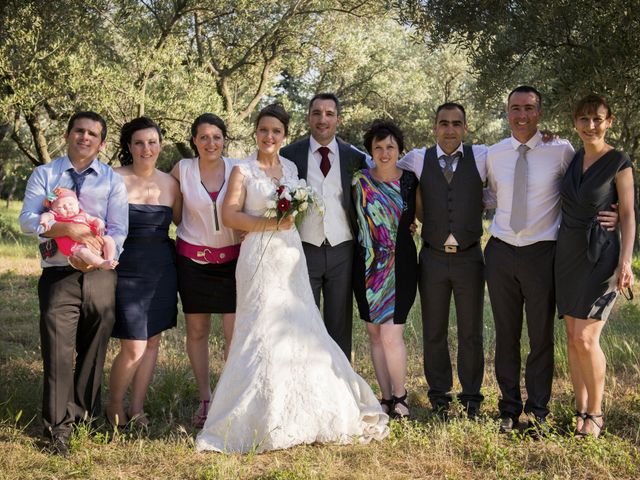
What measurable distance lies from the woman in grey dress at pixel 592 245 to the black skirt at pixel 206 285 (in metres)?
2.78

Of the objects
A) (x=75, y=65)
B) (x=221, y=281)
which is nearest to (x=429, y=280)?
(x=221, y=281)

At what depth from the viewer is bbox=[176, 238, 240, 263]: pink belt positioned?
19.9ft

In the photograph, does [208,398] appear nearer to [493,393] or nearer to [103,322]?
[103,322]

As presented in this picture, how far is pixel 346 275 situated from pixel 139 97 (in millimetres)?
8752

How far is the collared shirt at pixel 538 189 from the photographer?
18.5 ft

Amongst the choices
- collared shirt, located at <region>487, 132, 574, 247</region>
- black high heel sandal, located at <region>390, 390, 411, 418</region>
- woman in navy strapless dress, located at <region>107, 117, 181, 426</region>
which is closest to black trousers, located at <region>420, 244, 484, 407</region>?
black high heel sandal, located at <region>390, 390, 411, 418</region>

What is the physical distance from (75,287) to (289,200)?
1812 mm

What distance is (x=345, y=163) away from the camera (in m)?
6.28

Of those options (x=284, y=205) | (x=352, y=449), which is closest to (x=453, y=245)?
(x=284, y=205)

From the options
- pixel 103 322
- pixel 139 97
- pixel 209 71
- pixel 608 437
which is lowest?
pixel 608 437

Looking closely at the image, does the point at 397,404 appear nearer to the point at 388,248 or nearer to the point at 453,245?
the point at 388,248

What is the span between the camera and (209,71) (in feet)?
59.0

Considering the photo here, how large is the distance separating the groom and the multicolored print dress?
0.12 meters

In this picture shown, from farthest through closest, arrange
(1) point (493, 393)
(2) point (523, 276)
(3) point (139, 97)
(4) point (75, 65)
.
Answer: (3) point (139, 97)
(4) point (75, 65)
(1) point (493, 393)
(2) point (523, 276)
